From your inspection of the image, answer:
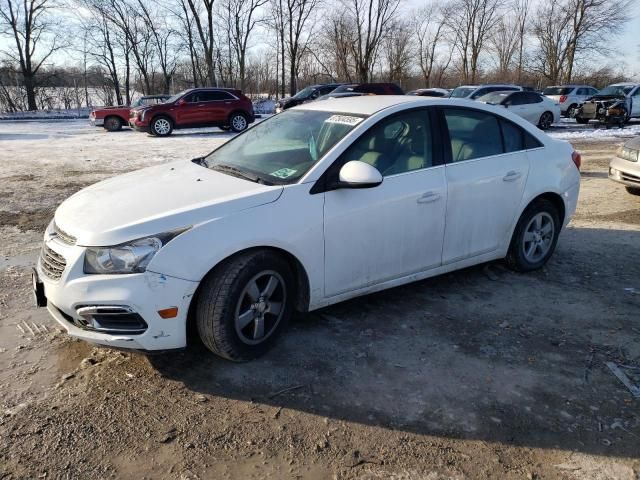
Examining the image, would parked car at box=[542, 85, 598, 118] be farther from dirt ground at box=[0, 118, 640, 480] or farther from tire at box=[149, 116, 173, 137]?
dirt ground at box=[0, 118, 640, 480]

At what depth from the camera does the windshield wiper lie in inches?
134

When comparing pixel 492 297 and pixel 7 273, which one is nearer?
pixel 492 297

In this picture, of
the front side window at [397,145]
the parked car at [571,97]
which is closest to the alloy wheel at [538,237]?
the front side window at [397,145]

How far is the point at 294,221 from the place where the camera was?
124 inches

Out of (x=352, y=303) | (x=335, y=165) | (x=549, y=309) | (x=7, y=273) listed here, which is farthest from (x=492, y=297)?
(x=7, y=273)

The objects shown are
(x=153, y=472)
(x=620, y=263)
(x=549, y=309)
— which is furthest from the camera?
(x=620, y=263)

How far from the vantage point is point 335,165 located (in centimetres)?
337

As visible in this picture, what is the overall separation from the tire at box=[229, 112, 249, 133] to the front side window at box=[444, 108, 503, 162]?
16213 millimetres

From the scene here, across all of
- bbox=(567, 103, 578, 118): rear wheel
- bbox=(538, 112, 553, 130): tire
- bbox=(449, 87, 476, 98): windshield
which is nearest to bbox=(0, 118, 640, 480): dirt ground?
bbox=(538, 112, 553, 130): tire

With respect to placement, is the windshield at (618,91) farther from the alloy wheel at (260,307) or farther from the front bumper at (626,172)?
the alloy wheel at (260,307)

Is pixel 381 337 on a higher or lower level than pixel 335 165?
lower

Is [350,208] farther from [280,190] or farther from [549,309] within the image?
[549,309]

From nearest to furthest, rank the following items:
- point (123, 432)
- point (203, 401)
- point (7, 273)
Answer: point (123, 432) < point (203, 401) < point (7, 273)

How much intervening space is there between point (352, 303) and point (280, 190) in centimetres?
131
